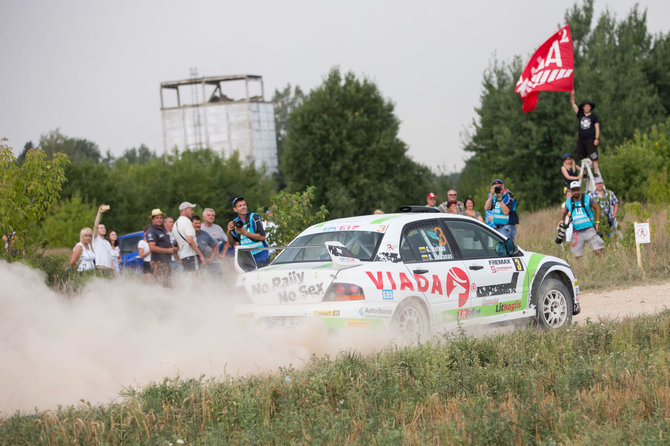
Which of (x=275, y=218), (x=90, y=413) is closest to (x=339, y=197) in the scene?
(x=275, y=218)

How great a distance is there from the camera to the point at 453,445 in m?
5.08

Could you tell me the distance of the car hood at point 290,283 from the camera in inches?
316

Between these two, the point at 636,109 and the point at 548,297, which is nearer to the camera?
the point at 548,297

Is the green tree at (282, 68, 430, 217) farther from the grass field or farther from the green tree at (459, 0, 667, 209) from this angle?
the grass field

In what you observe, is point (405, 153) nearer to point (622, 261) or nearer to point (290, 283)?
point (622, 261)

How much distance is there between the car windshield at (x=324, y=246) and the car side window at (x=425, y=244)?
35 centimetres

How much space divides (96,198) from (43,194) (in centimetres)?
4131

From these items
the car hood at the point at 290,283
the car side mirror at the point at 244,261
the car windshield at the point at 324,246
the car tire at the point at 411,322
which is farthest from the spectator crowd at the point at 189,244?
the car tire at the point at 411,322

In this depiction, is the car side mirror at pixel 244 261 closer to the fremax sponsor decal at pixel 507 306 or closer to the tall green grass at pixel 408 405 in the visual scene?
the tall green grass at pixel 408 405

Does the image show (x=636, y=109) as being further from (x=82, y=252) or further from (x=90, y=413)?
(x=90, y=413)

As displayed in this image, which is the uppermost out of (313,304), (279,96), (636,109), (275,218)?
(279,96)

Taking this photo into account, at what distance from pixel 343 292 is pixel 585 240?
934cm

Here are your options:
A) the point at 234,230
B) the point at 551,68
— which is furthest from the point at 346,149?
the point at 234,230

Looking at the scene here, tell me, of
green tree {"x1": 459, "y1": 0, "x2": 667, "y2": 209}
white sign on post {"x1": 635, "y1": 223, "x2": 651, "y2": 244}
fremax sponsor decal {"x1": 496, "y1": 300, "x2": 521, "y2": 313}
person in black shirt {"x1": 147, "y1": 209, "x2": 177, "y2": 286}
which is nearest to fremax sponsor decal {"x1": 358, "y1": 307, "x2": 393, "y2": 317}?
fremax sponsor decal {"x1": 496, "y1": 300, "x2": 521, "y2": 313}
